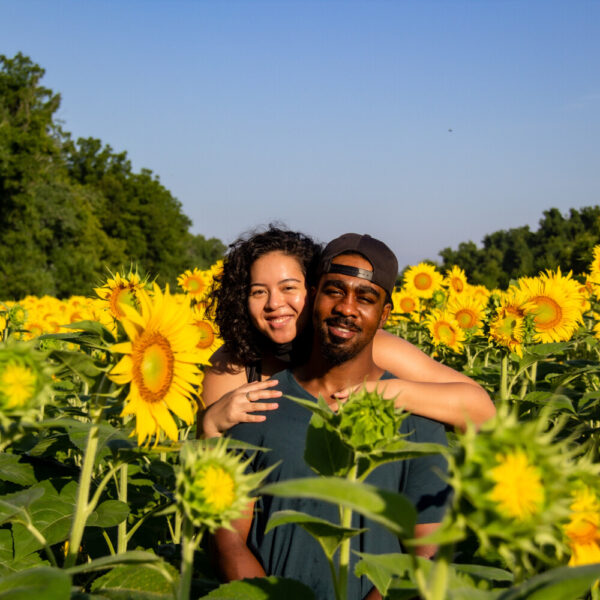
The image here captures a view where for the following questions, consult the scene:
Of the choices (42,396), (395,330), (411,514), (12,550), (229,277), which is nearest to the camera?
(411,514)

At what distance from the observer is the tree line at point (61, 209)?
27.3m

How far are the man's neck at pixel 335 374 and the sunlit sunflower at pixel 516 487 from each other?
1628 mm

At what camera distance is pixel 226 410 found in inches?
88.6

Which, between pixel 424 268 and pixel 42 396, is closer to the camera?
pixel 42 396

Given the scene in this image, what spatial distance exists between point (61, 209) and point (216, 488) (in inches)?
1266

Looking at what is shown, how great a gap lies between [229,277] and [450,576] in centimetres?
262

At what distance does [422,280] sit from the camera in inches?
324

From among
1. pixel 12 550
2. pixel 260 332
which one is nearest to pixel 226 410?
pixel 12 550

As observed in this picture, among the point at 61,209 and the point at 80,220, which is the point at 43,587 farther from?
the point at 80,220

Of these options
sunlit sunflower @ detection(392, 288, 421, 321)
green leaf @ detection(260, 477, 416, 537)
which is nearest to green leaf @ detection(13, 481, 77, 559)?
green leaf @ detection(260, 477, 416, 537)

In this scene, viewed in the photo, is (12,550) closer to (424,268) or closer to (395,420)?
(395,420)

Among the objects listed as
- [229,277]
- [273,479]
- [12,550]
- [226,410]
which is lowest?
[12,550]

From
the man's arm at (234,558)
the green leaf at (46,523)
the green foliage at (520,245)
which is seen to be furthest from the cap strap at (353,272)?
the green foliage at (520,245)

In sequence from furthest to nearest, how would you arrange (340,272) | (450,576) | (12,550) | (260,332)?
(260,332), (340,272), (12,550), (450,576)
